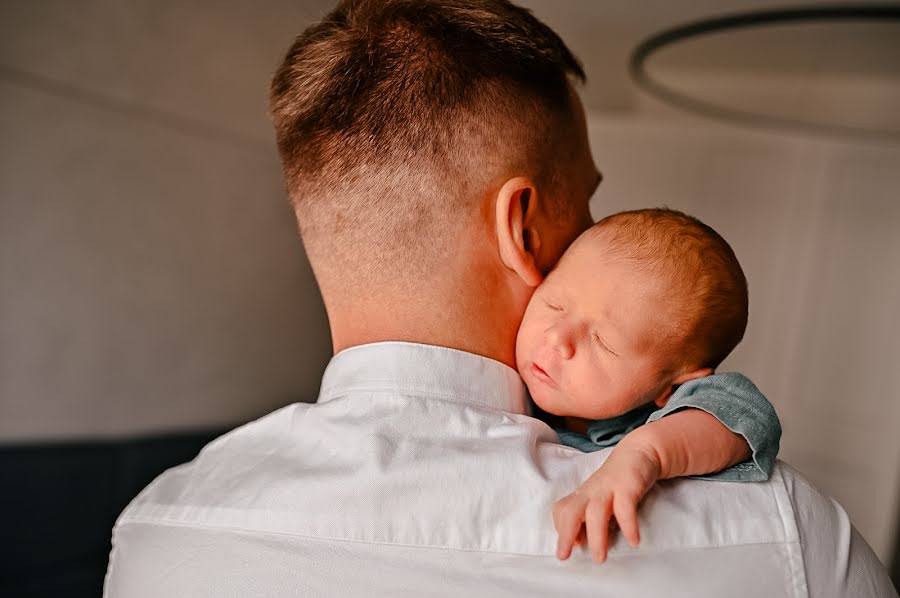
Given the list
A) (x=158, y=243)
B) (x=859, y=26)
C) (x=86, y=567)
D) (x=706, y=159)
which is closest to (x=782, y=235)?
(x=706, y=159)

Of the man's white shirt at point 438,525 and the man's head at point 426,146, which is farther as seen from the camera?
the man's head at point 426,146

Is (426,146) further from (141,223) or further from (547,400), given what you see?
(141,223)

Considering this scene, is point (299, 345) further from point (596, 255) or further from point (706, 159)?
point (596, 255)

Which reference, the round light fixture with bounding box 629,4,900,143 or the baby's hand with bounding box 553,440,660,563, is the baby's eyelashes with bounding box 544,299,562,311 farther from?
the round light fixture with bounding box 629,4,900,143

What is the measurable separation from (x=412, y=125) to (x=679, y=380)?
410mm

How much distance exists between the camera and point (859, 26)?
2.03 meters

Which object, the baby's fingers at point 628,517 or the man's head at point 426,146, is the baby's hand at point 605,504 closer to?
the baby's fingers at point 628,517

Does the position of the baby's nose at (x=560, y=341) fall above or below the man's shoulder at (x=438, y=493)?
above

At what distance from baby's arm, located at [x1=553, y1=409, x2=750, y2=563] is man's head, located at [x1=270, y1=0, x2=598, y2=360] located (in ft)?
0.78

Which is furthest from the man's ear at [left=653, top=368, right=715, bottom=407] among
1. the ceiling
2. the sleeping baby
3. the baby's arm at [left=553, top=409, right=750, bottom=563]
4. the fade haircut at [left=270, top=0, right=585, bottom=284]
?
the ceiling

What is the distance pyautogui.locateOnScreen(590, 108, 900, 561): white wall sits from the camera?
400cm

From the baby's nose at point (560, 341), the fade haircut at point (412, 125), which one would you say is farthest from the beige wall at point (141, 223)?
the baby's nose at point (560, 341)

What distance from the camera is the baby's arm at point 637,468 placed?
0.71 metres

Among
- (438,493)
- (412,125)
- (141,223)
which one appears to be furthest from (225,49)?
(438,493)
